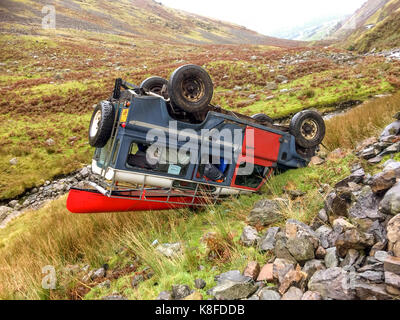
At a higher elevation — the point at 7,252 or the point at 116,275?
the point at 116,275

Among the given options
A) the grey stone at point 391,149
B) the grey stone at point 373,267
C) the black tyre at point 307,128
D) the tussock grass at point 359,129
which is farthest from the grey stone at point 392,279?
the black tyre at point 307,128

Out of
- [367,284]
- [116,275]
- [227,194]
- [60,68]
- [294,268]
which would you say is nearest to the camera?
[367,284]

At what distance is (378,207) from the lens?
352 centimetres

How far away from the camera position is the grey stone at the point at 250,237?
13.4 ft

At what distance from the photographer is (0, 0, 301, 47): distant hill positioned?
62569 millimetres

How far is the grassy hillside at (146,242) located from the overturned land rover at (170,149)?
59cm

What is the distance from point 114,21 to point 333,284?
100688 millimetres

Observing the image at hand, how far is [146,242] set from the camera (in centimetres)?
492

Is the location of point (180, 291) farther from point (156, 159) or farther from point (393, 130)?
point (393, 130)

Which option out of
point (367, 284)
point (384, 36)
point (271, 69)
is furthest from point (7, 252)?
point (384, 36)
